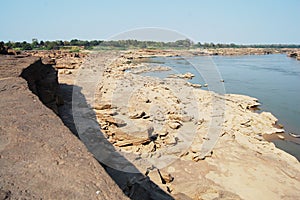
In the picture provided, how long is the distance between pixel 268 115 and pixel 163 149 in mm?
8025

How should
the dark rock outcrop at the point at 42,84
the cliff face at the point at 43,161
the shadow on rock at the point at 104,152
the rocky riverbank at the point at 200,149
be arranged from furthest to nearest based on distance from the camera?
the dark rock outcrop at the point at 42,84
the rocky riverbank at the point at 200,149
the shadow on rock at the point at 104,152
the cliff face at the point at 43,161

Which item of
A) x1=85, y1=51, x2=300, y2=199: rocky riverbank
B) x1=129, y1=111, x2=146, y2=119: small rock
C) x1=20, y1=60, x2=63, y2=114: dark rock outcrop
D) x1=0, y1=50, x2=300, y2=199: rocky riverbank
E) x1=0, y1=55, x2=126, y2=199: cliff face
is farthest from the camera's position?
x1=129, y1=111, x2=146, y2=119: small rock

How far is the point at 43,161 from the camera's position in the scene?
8.32ft

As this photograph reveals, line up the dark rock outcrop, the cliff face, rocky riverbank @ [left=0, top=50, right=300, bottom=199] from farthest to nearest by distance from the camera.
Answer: the dark rock outcrop < rocky riverbank @ [left=0, top=50, right=300, bottom=199] < the cliff face

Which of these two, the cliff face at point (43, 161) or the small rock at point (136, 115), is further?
the small rock at point (136, 115)

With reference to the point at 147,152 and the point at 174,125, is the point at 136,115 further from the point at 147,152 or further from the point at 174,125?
the point at 147,152

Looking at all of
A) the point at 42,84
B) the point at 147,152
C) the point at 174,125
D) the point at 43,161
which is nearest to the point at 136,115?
the point at 174,125

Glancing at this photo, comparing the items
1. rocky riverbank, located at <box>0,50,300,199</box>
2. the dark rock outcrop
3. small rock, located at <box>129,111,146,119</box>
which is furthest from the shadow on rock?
small rock, located at <box>129,111,146,119</box>

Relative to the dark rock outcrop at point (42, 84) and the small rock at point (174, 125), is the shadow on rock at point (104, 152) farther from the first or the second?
the small rock at point (174, 125)

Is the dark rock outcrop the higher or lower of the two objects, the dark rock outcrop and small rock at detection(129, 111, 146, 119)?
the higher

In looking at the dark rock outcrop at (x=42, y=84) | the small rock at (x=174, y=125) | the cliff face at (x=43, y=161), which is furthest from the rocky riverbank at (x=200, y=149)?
the cliff face at (x=43, y=161)

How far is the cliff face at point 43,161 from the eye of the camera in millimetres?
2135

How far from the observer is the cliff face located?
213 cm

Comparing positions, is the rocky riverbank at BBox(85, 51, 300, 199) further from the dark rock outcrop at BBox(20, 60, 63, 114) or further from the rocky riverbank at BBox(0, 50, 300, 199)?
the dark rock outcrop at BBox(20, 60, 63, 114)
